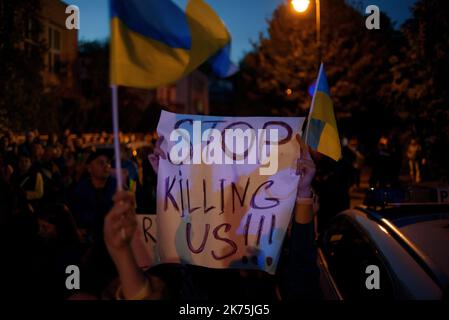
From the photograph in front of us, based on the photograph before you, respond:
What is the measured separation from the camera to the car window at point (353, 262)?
9.46 feet

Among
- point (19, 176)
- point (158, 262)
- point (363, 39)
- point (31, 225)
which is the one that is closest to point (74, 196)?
point (31, 225)

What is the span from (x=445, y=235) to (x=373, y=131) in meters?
29.9

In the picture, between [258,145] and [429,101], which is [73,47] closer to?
[429,101]

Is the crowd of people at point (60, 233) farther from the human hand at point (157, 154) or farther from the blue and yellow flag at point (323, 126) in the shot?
the blue and yellow flag at point (323, 126)

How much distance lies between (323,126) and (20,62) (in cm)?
928

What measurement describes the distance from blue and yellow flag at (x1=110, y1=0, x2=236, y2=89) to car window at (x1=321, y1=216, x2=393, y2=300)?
1.41m

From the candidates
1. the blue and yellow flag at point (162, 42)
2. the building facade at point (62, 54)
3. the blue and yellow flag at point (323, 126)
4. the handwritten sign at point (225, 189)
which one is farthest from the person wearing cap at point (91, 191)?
the building facade at point (62, 54)

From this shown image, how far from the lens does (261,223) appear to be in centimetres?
300

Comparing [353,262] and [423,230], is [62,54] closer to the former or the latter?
[353,262]

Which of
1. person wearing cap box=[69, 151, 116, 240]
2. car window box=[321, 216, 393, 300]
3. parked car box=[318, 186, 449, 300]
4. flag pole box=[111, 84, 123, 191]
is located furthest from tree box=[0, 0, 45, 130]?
flag pole box=[111, 84, 123, 191]

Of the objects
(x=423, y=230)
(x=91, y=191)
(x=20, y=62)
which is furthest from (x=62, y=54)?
(x=423, y=230)

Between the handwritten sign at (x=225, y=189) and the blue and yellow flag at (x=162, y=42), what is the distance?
1.76 feet

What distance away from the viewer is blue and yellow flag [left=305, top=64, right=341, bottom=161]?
10.2ft

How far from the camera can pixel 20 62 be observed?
35.6ft
